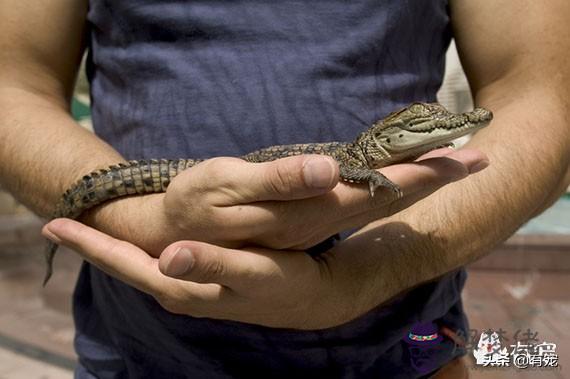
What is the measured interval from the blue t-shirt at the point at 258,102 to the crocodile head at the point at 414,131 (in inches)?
6.8

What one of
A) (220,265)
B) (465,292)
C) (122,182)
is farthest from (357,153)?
(465,292)

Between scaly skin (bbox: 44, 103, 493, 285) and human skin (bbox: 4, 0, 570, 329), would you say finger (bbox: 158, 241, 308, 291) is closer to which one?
human skin (bbox: 4, 0, 570, 329)

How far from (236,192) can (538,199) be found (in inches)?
44.8

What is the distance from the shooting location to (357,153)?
1.66 m

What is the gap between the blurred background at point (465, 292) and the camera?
430 cm

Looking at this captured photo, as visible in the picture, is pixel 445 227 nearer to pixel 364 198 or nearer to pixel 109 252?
pixel 364 198

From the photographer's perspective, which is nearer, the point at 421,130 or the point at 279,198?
the point at 279,198

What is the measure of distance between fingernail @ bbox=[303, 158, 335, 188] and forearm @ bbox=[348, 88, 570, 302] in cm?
50

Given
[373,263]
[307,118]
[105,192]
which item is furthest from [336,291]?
[105,192]

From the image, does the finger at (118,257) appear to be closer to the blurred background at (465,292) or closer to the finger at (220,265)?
the finger at (220,265)

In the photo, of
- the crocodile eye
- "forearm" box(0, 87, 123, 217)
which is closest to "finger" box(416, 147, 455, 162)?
the crocodile eye

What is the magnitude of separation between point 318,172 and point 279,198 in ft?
0.41

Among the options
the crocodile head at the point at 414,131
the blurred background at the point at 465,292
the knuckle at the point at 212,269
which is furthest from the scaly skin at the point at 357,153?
the blurred background at the point at 465,292

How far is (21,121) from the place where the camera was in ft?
6.49
